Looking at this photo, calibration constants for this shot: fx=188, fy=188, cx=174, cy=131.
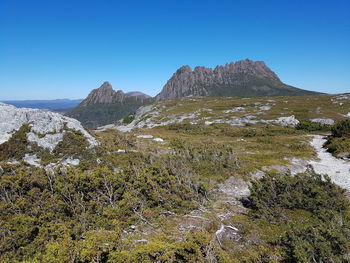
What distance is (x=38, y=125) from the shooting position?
2445 cm

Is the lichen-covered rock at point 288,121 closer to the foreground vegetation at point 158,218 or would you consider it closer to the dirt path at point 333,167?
the dirt path at point 333,167

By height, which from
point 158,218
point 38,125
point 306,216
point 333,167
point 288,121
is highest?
point 38,125

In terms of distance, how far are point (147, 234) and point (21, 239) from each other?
17.9ft

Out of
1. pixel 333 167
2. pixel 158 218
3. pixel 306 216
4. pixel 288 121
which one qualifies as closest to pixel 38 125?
pixel 158 218

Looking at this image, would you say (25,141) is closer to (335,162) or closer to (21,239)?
(21,239)

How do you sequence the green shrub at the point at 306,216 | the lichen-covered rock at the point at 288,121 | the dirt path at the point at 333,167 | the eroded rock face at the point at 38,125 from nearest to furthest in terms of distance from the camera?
the green shrub at the point at 306,216 < the dirt path at the point at 333,167 < the eroded rock face at the point at 38,125 < the lichen-covered rock at the point at 288,121

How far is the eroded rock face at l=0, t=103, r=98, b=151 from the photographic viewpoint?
22594mm

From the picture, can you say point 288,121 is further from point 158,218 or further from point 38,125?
point 38,125

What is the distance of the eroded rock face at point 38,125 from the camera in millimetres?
22594

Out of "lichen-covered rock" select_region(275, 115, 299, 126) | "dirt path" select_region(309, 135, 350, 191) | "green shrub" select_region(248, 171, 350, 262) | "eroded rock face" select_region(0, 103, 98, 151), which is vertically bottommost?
"dirt path" select_region(309, 135, 350, 191)

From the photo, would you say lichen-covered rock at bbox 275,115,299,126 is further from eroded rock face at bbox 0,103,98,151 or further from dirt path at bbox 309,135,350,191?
eroded rock face at bbox 0,103,98,151

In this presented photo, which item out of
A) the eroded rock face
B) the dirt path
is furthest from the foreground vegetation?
the dirt path

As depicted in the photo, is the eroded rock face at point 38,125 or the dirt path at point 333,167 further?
the eroded rock face at point 38,125

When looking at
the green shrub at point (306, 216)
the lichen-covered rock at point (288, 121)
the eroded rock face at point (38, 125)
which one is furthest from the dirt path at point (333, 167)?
the lichen-covered rock at point (288, 121)
